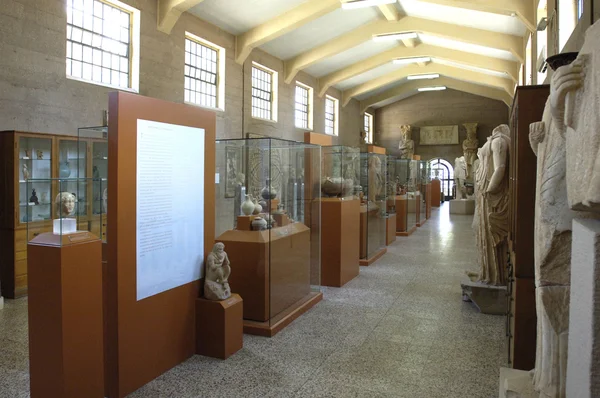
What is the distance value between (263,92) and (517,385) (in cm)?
1432

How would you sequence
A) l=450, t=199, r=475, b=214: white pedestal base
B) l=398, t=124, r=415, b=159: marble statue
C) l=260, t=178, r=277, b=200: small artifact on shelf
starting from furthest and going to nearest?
l=398, t=124, r=415, b=159: marble statue, l=450, t=199, r=475, b=214: white pedestal base, l=260, t=178, r=277, b=200: small artifact on shelf

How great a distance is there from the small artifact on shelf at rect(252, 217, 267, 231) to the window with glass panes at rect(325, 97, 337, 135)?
1645cm

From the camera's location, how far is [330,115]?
22.4 meters

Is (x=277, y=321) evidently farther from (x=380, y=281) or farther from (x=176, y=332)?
(x=380, y=281)

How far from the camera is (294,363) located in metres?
4.53

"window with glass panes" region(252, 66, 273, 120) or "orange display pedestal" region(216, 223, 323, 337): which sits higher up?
"window with glass panes" region(252, 66, 273, 120)

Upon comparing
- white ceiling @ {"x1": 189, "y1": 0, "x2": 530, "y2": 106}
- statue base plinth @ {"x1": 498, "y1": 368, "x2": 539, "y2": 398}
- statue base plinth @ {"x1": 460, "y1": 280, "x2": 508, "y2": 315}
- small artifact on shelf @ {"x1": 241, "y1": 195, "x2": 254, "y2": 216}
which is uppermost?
white ceiling @ {"x1": 189, "y1": 0, "x2": 530, "y2": 106}

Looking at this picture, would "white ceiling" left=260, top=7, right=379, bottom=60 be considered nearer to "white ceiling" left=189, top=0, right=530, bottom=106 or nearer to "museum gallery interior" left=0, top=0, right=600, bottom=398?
"white ceiling" left=189, top=0, right=530, bottom=106

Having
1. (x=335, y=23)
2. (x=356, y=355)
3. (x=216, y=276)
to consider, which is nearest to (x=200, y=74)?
(x=335, y=23)

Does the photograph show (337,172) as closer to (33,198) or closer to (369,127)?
(33,198)

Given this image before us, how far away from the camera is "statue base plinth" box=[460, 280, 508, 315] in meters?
6.16

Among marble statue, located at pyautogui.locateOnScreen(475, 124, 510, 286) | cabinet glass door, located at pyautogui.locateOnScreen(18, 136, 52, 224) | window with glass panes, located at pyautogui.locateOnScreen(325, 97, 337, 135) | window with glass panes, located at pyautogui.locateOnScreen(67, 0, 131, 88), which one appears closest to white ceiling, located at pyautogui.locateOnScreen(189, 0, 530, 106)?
window with glass panes, located at pyautogui.locateOnScreen(325, 97, 337, 135)

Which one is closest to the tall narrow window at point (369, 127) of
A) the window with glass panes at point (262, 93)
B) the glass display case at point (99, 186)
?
the window with glass panes at point (262, 93)

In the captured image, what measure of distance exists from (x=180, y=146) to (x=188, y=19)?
8.94 metres
